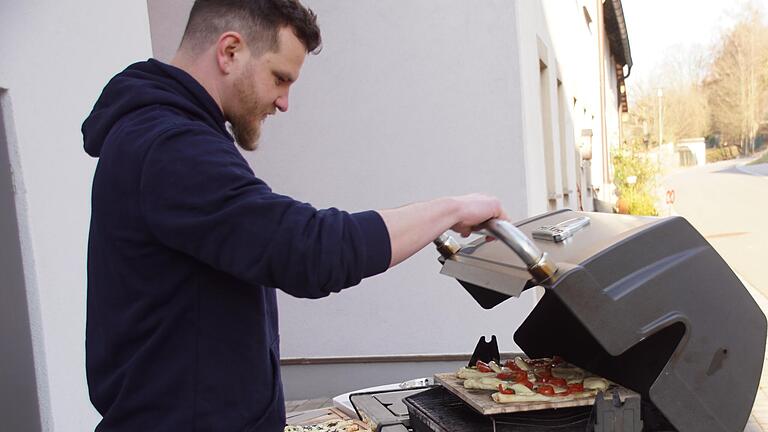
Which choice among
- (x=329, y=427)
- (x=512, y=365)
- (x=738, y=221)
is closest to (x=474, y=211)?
(x=512, y=365)

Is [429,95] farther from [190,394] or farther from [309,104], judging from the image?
[190,394]

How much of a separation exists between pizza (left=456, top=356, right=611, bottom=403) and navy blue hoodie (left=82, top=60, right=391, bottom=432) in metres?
0.66

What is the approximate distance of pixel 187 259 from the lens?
146 centimetres

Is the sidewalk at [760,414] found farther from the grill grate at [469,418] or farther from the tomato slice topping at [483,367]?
the grill grate at [469,418]

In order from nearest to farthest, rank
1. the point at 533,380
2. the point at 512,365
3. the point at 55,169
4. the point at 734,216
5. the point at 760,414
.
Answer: the point at 533,380 < the point at 512,365 < the point at 55,169 < the point at 760,414 < the point at 734,216

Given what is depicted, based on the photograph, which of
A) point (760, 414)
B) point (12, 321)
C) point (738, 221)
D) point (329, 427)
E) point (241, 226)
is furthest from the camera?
point (738, 221)

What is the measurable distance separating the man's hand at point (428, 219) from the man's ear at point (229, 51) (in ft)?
1.60

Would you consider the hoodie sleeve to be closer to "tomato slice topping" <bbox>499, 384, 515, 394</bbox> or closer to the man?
the man

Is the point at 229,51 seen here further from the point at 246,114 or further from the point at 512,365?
the point at 512,365

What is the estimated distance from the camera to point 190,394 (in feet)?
4.83

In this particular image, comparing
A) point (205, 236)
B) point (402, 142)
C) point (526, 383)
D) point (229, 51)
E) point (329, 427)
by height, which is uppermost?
point (229, 51)

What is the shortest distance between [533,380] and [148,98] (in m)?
1.26

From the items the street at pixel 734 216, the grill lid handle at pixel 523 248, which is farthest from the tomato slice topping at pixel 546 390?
the street at pixel 734 216

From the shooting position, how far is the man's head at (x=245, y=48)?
5.28 feet
